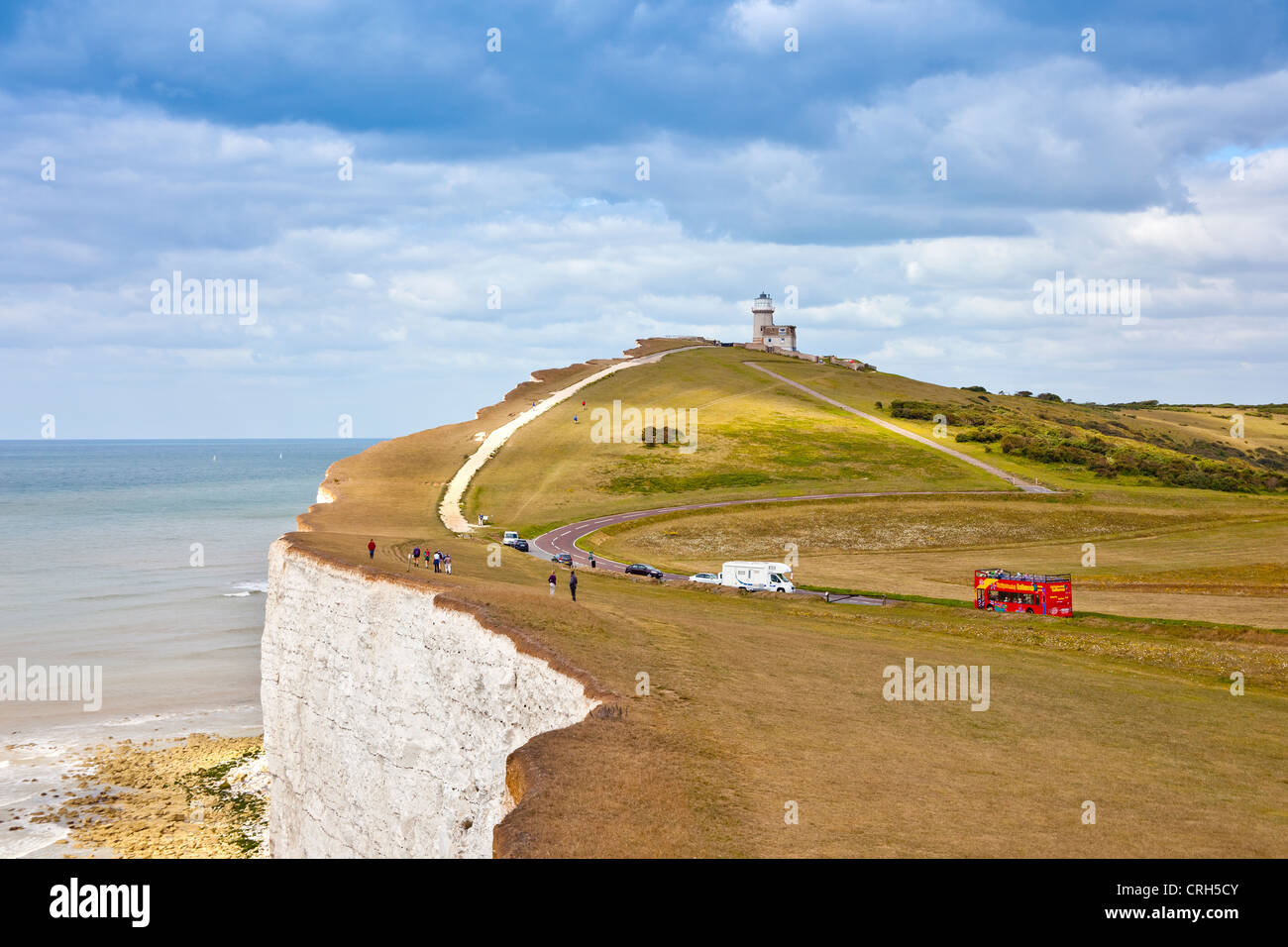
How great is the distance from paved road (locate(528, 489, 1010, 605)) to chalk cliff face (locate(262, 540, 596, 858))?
23.7m

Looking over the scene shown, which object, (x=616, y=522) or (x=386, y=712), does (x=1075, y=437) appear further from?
(x=386, y=712)

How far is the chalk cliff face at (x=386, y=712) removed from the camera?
32.6 metres

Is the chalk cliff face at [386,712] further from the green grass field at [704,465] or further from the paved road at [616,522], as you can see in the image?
the green grass field at [704,465]

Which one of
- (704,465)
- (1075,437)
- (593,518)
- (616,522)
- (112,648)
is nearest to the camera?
(112,648)

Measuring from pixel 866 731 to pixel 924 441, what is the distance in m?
107

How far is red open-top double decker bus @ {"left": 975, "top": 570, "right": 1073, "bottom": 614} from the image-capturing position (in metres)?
50.8

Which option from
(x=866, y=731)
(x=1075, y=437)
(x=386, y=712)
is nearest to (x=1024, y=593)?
(x=866, y=731)

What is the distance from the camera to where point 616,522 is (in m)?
89.2

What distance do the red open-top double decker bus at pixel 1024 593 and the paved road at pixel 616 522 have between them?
20.8ft

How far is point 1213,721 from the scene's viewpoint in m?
31.1

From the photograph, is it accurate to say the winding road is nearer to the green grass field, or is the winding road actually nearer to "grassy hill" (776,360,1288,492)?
the green grass field
